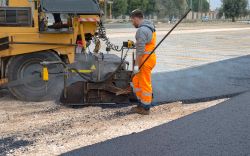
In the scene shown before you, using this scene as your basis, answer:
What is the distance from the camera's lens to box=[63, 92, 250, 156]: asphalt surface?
4004 mm

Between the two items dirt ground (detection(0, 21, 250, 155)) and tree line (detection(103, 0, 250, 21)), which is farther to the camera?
tree line (detection(103, 0, 250, 21))

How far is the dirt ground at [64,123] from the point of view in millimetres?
4227

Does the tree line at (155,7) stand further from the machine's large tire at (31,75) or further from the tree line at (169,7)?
the machine's large tire at (31,75)

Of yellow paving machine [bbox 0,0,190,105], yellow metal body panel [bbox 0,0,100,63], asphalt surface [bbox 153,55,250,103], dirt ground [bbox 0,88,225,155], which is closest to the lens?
dirt ground [bbox 0,88,225,155]

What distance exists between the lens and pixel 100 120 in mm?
5250

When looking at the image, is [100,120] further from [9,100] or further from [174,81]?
[174,81]

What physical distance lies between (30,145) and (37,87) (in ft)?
7.69

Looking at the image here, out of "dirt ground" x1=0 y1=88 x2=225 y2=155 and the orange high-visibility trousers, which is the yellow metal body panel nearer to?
"dirt ground" x1=0 y1=88 x2=225 y2=155

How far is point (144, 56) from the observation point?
549 cm

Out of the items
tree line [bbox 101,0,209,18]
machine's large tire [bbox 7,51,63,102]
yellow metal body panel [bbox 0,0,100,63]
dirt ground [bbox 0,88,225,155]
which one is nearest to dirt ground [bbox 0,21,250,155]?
dirt ground [bbox 0,88,225,155]

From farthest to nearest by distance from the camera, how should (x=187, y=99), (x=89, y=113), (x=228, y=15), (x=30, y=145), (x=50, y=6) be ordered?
(x=228, y=15) < (x=187, y=99) < (x=50, y=6) < (x=89, y=113) < (x=30, y=145)

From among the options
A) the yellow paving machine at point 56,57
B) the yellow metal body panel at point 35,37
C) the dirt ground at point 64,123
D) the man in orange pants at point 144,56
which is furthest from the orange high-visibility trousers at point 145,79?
the yellow metal body panel at point 35,37

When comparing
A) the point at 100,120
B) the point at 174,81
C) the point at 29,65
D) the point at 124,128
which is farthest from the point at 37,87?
the point at 174,81

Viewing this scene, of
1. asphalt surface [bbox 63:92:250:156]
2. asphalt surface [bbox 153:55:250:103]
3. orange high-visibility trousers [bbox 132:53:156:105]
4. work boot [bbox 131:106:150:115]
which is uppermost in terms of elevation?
orange high-visibility trousers [bbox 132:53:156:105]
